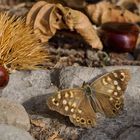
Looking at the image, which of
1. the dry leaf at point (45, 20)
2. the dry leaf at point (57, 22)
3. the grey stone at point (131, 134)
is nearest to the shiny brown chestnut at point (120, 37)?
the dry leaf at point (57, 22)

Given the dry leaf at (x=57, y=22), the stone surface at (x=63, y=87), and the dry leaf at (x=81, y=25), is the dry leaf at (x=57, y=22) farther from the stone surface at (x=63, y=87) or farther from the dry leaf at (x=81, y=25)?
the stone surface at (x=63, y=87)

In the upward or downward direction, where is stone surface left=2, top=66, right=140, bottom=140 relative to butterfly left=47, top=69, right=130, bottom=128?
downward

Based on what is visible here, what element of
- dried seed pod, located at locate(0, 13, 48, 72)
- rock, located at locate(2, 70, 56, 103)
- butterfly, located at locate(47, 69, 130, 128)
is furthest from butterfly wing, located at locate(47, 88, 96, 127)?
dried seed pod, located at locate(0, 13, 48, 72)

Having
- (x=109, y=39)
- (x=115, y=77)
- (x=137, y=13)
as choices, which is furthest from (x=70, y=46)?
(x=115, y=77)

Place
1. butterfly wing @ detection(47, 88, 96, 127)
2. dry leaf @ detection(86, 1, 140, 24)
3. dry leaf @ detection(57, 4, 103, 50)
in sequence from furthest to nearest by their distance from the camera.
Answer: dry leaf @ detection(86, 1, 140, 24), dry leaf @ detection(57, 4, 103, 50), butterfly wing @ detection(47, 88, 96, 127)

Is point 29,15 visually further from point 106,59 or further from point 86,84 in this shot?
point 86,84

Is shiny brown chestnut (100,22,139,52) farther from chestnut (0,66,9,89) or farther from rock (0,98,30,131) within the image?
rock (0,98,30,131)
